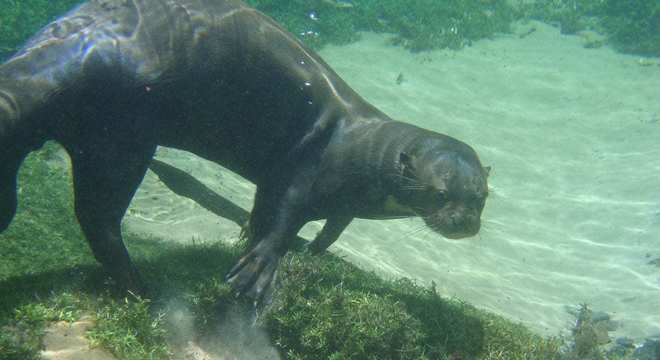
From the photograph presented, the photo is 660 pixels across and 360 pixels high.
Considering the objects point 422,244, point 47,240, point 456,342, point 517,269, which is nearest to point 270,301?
point 456,342

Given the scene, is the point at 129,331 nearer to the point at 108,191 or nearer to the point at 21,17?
the point at 108,191

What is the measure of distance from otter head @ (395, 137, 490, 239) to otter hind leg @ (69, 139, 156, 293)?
7.82 ft

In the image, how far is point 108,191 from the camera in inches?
150

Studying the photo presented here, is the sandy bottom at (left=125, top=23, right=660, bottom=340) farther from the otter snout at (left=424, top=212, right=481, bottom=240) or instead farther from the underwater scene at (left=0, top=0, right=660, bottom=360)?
the otter snout at (left=424, top=212, right=481, bottom=240)

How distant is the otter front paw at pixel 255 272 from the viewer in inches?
170

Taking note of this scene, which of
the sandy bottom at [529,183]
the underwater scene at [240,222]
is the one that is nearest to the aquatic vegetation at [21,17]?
the sandy bottom at [529,183]

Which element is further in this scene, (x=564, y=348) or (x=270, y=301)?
(x=564, y=348)

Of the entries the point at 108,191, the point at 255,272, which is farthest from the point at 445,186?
the point at 108,191

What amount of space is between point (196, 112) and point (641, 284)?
24.2ft

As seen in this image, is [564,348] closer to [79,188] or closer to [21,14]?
[79,188]

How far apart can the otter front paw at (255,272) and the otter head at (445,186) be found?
4.64ft

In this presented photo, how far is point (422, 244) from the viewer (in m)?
8.27

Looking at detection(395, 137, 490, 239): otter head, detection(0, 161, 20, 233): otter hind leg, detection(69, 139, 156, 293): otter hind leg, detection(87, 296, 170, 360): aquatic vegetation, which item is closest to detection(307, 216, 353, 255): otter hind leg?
detection(395, 137, 490, 239): otter head

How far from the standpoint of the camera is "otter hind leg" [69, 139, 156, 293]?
3755 millimetres
